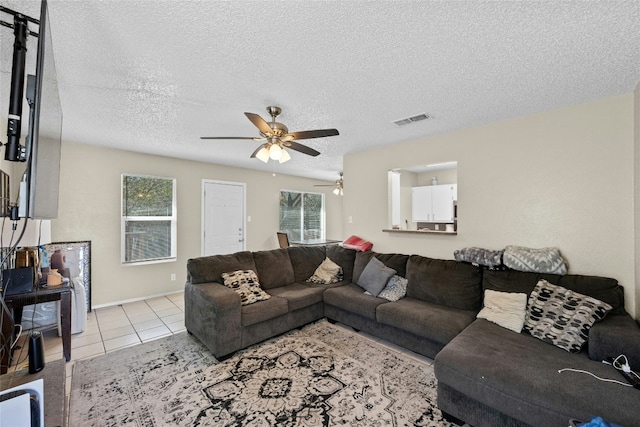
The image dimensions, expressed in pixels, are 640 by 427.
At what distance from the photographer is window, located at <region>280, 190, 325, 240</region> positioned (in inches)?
261

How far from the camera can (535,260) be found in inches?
98.6

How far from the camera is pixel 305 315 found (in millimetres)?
3213

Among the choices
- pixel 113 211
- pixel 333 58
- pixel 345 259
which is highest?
pixel 333 58

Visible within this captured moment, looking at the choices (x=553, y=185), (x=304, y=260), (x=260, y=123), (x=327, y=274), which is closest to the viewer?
(x=260, y=123)

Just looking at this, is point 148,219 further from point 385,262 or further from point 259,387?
point 385,262

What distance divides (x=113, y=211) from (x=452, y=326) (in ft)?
15.9

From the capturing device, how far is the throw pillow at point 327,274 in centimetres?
370

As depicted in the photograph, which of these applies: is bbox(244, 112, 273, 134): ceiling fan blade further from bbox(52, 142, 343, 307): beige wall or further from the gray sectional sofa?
bbox(52, 142, 343, 307): beige wall

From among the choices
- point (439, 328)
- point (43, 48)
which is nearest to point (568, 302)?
point (439, 328)

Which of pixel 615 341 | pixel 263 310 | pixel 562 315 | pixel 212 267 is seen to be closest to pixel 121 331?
pixel 212 267

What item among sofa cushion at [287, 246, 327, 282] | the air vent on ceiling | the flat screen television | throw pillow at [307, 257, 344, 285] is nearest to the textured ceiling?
the air vent on ceiling

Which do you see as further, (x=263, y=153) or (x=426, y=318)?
(x=263, y=153)

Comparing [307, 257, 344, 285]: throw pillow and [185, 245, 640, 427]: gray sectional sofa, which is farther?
[307, 257, 344, 285]: throw pillow

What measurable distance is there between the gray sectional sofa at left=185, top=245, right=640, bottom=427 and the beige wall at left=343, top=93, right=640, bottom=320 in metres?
0.35
